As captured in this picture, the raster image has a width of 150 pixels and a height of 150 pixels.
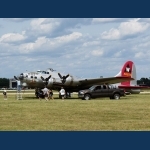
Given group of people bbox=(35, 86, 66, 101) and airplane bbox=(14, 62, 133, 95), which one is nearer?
group of people bbox=(35, 86, 66, 101)

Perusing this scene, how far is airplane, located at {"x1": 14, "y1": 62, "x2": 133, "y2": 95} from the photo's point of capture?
46969 mm

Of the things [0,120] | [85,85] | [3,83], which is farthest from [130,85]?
[3,83]

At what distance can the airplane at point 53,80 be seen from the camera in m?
47.0

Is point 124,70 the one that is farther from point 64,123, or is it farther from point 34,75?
point 64,123

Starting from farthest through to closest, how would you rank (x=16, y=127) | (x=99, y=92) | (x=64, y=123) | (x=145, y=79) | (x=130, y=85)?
(x=145, y=79) < (x=130, y=85) < (x=99, y=92) < (x=64, y=123) < (x=16, y=127)

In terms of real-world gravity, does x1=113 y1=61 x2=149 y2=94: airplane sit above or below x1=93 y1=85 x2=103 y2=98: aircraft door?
above

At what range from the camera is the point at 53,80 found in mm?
47812

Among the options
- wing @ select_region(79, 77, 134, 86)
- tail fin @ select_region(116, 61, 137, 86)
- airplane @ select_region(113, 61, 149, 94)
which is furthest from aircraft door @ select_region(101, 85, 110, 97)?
tail fin @ select_region(116, 61, 137, 86)

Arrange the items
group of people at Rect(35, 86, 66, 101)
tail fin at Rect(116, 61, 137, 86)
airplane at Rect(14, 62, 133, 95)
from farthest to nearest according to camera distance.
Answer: tail fin at Rect(116, 61, 137, 86)
airplane at Rect(14, 62, 133, 95)
group of people at Rect(35, 86, 66, 101)

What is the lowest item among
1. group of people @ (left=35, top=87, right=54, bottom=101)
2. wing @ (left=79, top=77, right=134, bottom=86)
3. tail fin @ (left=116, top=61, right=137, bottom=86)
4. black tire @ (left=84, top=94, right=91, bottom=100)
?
black tire @ (left=84, top=94, right=91, bottom=100)

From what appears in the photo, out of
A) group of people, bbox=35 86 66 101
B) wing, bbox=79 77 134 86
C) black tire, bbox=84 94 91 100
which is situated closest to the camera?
black tire, bbox=84 94 91 100

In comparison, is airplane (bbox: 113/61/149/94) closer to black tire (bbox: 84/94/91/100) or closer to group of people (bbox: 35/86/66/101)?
group of people (bbox: 35/86/66/101)

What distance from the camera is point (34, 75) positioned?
47031 mm

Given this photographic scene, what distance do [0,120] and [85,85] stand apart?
33.4 metres
